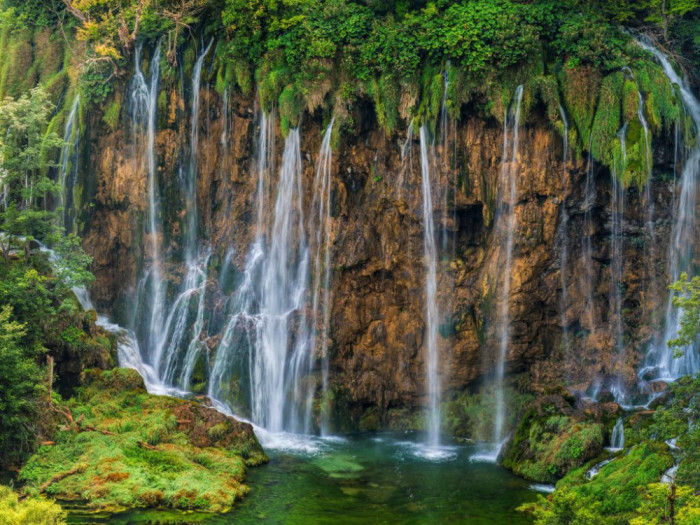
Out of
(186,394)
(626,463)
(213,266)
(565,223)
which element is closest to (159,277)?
(213,266)

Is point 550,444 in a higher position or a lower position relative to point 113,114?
lower

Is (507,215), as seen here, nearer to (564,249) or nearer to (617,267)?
(564,249)

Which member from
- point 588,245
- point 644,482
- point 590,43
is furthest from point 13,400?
point 590,43

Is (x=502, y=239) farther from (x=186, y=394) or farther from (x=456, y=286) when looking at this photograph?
(x=186, y=394)

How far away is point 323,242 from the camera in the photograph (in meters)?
25.2

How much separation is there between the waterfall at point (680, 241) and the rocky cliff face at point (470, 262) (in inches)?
12.1

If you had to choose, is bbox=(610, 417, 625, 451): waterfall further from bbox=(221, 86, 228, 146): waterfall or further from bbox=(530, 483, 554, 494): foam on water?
bbox=(221, 86, 228, 146): waterfall

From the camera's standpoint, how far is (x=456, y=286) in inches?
948

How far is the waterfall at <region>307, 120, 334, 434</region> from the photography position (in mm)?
24812

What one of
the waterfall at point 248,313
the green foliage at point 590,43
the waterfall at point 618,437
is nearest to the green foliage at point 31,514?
the waterfall at point 248,313

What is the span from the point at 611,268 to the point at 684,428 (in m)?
9.24

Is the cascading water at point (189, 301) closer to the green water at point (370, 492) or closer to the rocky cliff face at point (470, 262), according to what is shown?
the rocky cliff face at point (470, 262)

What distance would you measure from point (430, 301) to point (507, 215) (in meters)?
3.59

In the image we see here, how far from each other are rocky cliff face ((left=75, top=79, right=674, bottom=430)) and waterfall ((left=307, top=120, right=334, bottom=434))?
0.24 meters
